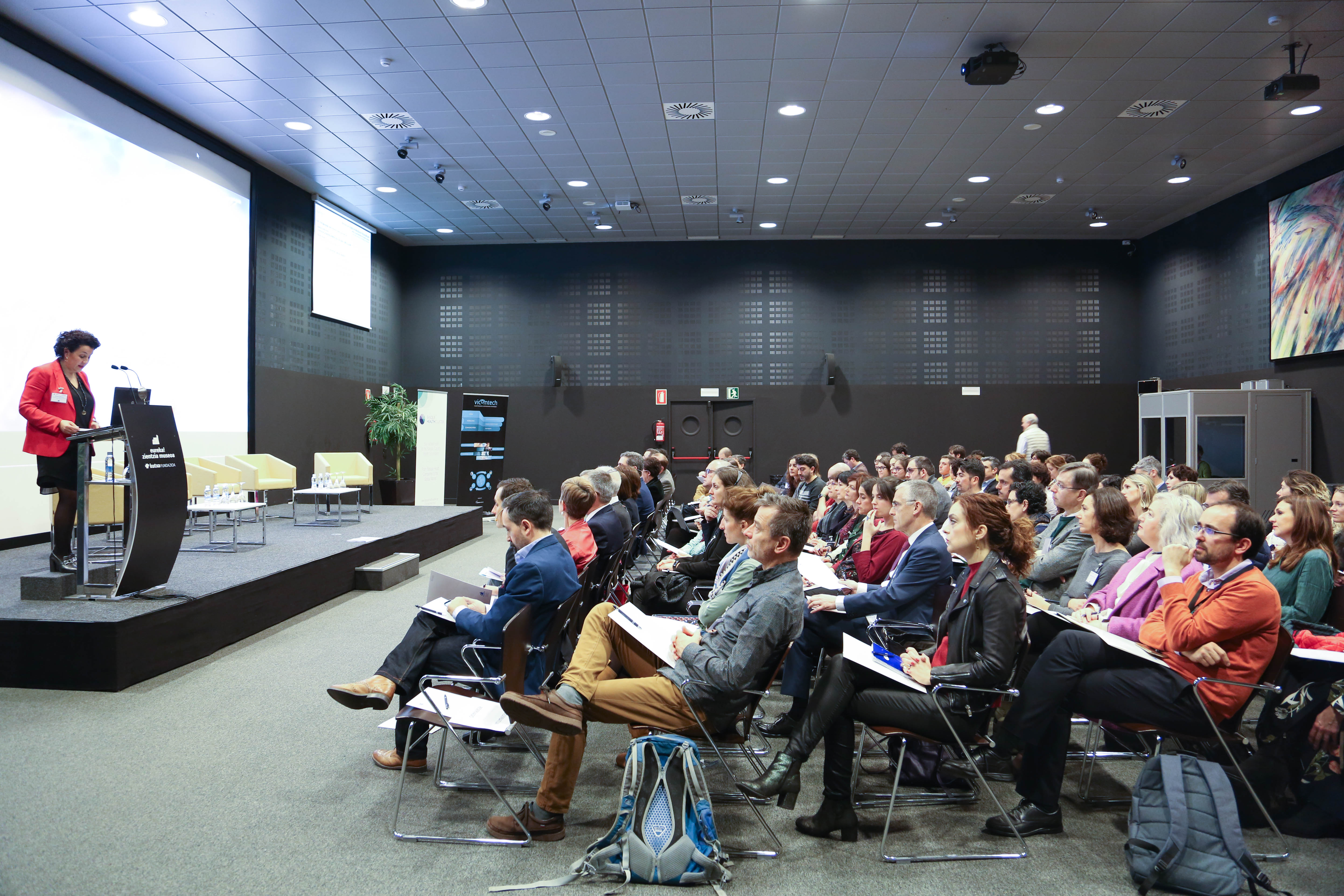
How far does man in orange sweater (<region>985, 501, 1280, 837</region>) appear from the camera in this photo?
2736 millimetres

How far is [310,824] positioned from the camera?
2943 millimetres

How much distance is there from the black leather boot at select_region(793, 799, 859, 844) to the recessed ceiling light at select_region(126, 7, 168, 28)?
25.4 feet

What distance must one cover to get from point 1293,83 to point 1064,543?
18.1 feet

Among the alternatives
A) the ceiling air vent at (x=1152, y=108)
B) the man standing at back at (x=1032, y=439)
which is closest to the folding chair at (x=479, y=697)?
the ceiling air vent at (x=1152, y=108)

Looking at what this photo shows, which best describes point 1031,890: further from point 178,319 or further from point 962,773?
point 178,319

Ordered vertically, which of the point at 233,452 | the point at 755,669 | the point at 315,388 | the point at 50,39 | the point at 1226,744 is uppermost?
the point at 50,39

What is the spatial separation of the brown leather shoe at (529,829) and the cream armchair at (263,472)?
24.3 feet

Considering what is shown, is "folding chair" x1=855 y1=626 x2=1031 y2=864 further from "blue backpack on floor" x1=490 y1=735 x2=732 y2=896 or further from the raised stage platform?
the raised stage platform

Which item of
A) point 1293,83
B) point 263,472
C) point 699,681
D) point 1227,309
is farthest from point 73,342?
point 1227,309

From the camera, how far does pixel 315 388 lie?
1177 centimetres

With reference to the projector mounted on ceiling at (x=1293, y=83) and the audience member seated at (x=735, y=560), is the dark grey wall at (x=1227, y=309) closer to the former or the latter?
the projector mounted on ceiling at (x=1293, y=83)

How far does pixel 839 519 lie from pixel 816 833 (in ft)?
13.0

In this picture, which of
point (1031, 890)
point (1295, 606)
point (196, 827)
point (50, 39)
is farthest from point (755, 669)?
point (50, 39)

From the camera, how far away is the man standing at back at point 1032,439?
37.0 ft
